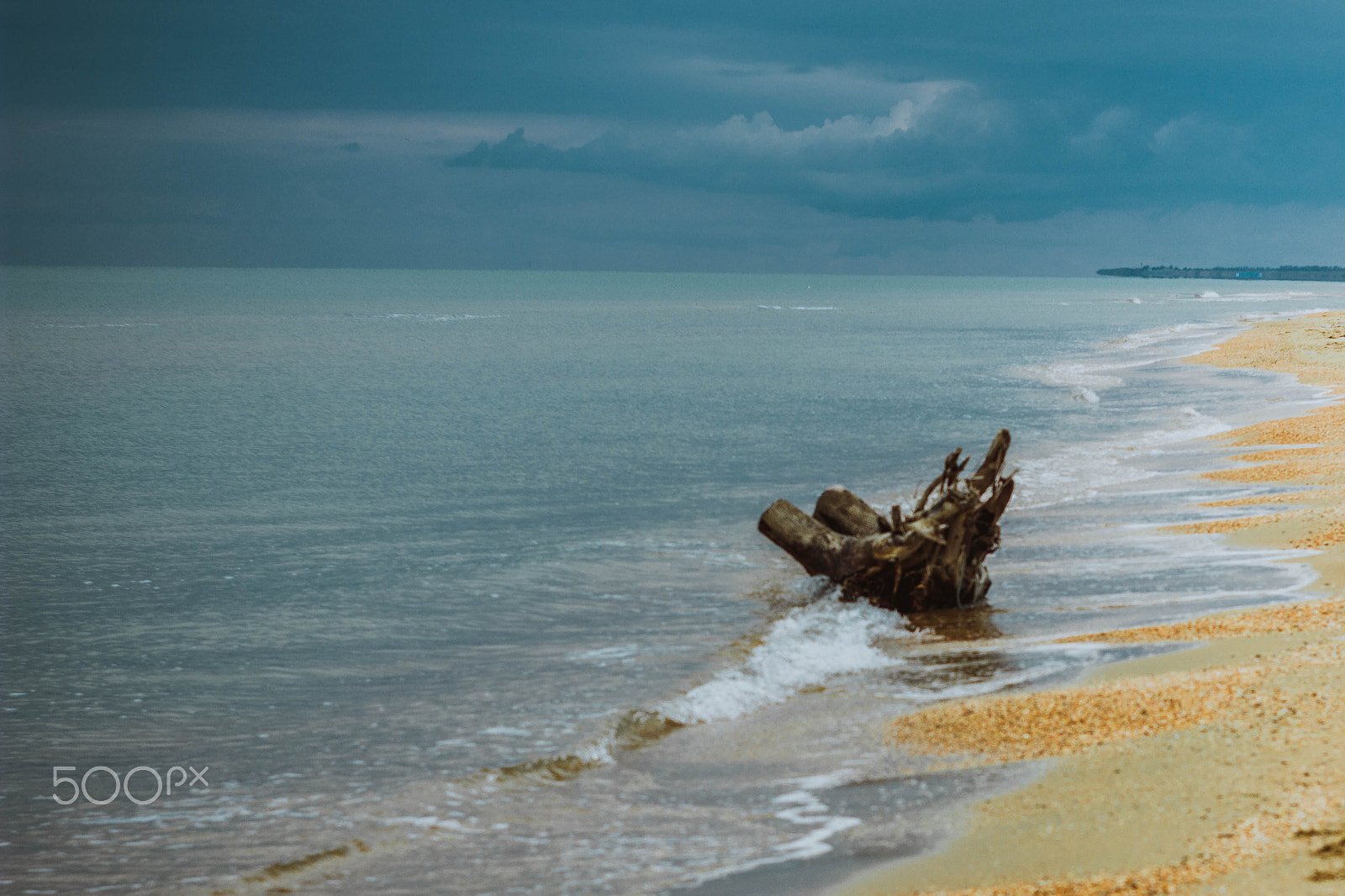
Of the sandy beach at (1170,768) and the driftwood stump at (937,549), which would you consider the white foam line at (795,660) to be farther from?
the sandy beach at (1170,768)

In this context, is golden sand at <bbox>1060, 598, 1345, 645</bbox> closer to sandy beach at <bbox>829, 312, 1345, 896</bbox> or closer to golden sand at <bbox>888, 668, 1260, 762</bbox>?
sandy beach at <bbox>829, 312, 1345, 896</bbox>

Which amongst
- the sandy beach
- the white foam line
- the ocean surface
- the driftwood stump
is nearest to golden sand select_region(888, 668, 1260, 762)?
the sandy beach

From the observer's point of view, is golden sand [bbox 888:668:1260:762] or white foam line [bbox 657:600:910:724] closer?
golden sand [bbox 888:668:1260:762]

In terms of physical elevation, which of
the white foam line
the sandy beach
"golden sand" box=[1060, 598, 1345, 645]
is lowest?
the white foam line

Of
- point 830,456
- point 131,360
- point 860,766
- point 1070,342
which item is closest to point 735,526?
point 830,456

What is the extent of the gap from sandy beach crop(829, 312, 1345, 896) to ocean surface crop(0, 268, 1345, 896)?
36 centimetres

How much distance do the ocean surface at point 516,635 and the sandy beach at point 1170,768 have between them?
0.36 meters

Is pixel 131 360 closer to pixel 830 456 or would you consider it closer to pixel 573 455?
pixel 573 455

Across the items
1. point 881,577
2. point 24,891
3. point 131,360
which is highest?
point 131,360

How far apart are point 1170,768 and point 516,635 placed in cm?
681

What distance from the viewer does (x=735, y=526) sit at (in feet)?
56.4

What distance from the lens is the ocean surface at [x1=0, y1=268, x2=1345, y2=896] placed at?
6.86 m

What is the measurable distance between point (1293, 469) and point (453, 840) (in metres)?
15.4

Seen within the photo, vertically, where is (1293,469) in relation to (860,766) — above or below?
above
